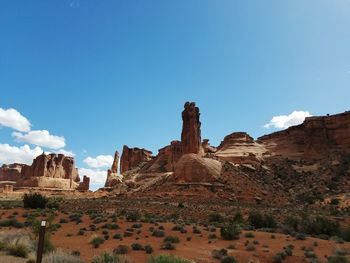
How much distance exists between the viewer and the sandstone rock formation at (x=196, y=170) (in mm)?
51656

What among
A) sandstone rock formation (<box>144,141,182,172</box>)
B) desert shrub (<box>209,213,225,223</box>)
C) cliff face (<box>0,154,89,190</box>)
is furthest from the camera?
cliff face (<box>0,154,89,190</box>)

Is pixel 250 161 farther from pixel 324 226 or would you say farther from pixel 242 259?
pixel 242 259

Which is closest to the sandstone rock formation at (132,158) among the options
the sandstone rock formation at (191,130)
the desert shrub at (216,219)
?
the sandstone rock formation at (191,130)

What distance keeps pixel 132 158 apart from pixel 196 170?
61609mm

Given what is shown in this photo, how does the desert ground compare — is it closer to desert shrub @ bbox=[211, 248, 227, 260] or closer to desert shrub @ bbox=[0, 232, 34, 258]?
desert shrub @ bbox=[211, 248, 227, 260]

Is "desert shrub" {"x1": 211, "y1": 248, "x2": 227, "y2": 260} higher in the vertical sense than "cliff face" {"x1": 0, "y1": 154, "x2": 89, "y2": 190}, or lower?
lower

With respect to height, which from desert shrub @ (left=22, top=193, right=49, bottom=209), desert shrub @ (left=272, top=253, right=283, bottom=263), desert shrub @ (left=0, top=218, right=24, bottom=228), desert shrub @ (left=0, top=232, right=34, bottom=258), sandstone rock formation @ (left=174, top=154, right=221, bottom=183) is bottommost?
desert shrub @ (left=272, top=253, right=283, bottom=263)

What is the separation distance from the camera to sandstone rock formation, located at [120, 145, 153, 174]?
10962 cm

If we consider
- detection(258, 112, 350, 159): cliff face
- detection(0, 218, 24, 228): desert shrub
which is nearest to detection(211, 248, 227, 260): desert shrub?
detection(0, 218, 24, 228): desert shrub

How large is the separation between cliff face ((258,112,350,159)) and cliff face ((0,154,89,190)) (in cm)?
7690

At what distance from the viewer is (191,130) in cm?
6181

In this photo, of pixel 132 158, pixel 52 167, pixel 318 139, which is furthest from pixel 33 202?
pixel 52 167

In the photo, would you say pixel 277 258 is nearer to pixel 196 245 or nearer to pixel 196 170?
pixel 196 245

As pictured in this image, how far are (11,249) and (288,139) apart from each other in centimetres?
7212
